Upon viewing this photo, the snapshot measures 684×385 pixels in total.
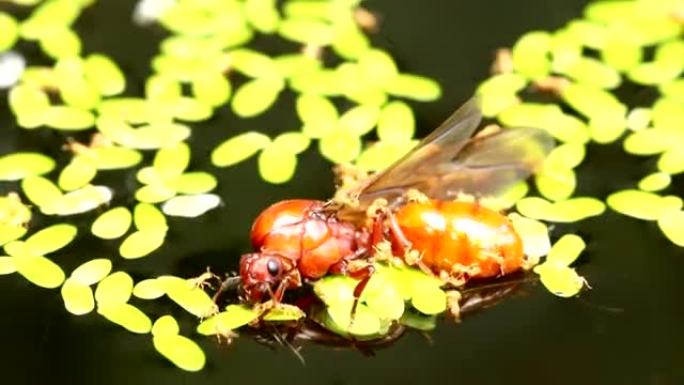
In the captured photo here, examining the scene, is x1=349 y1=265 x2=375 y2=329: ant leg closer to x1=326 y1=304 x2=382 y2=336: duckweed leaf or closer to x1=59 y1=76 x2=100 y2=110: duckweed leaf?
x1=326 y1=304 x2=382 y2=336: duckweed leaf

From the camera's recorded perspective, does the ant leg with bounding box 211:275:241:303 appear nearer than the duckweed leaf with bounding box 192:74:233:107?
Yes

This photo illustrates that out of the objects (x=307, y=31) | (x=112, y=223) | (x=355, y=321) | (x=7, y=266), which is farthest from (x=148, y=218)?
(x=307, y=31)

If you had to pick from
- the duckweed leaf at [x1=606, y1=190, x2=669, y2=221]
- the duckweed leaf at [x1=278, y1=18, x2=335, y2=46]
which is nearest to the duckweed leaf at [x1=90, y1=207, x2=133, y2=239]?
the duckweed leaf at [x1=278, y1=18, x2=335, y2=46]

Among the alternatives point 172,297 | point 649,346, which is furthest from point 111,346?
point 649,346

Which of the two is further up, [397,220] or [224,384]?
[397,220]

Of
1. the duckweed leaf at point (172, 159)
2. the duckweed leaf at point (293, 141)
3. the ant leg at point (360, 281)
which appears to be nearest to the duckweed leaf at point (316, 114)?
the duckweed leaf at point (293, 141)

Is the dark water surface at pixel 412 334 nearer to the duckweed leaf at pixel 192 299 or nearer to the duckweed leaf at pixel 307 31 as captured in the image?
the duckweed leaf at pixel 192 299

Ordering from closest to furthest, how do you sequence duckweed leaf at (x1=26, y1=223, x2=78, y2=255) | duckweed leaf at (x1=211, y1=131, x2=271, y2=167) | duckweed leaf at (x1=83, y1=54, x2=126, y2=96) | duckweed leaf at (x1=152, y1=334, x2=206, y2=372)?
duckweed leaf at (x1=152, y1=334, x2=206, y2=372) → duckweed leaf at (x1=26, y1=223, x2=78, y2=255) → duckweed leaf at (x1=211, y1=131, x2=271, y2=167) → duckweed leaf at (x1=83, y1=54, x2=126, y2=96)

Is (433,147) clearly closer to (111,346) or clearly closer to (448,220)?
(448,220)
